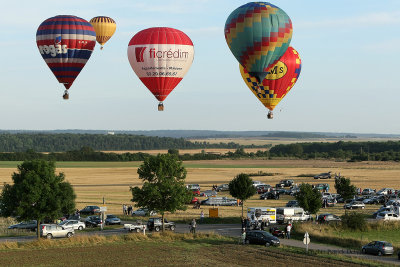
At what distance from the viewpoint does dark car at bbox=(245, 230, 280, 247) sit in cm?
4703

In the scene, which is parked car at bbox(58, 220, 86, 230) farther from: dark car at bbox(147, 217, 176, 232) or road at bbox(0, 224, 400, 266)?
dark car at bbox(147, 217, 176, 232)

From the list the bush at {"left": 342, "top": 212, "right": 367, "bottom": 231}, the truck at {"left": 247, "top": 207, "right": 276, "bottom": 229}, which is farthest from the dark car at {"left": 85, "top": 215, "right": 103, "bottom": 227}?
the bush at {"left": 342, "top": 212, "right": 367, "bottom": 231}

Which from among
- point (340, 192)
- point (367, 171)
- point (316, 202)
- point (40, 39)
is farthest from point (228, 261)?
point (367, 171)

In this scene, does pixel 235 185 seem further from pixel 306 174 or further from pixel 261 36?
pixel 306 174

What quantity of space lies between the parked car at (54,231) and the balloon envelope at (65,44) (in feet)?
64.6

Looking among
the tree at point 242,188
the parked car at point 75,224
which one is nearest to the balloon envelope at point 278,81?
the tree at point 242,188

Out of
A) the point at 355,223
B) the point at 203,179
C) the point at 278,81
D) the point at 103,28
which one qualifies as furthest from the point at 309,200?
the point at 203,179

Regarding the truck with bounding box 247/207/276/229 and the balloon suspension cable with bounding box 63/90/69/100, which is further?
the balloon suspension cable with bounding box 63/90/69/100

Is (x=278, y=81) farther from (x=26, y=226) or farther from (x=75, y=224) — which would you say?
(x=26, y=226)

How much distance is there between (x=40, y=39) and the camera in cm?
6662

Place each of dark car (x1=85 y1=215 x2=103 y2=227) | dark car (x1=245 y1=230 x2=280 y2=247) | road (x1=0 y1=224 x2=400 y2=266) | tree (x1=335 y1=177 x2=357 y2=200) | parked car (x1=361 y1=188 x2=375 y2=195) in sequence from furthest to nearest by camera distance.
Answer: parked car (x1=361 y1=188 x2=375 y2=195), tree (x1=335 y1=177 x2=357 y2=200), dark car (x1=85 y1=215 x2=103 y2=227), dark car (x1=245 y1=230 x2=280 y2=247), road (x1=0 y1=224 x2=400 y2=266)

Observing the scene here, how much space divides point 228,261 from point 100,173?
9423 cm

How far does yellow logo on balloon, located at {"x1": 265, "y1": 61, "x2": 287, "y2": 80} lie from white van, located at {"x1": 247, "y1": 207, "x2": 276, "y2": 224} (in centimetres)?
1426

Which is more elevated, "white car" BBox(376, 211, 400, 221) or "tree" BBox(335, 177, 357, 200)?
"tree" BBox(335, 177, 357, 200)
